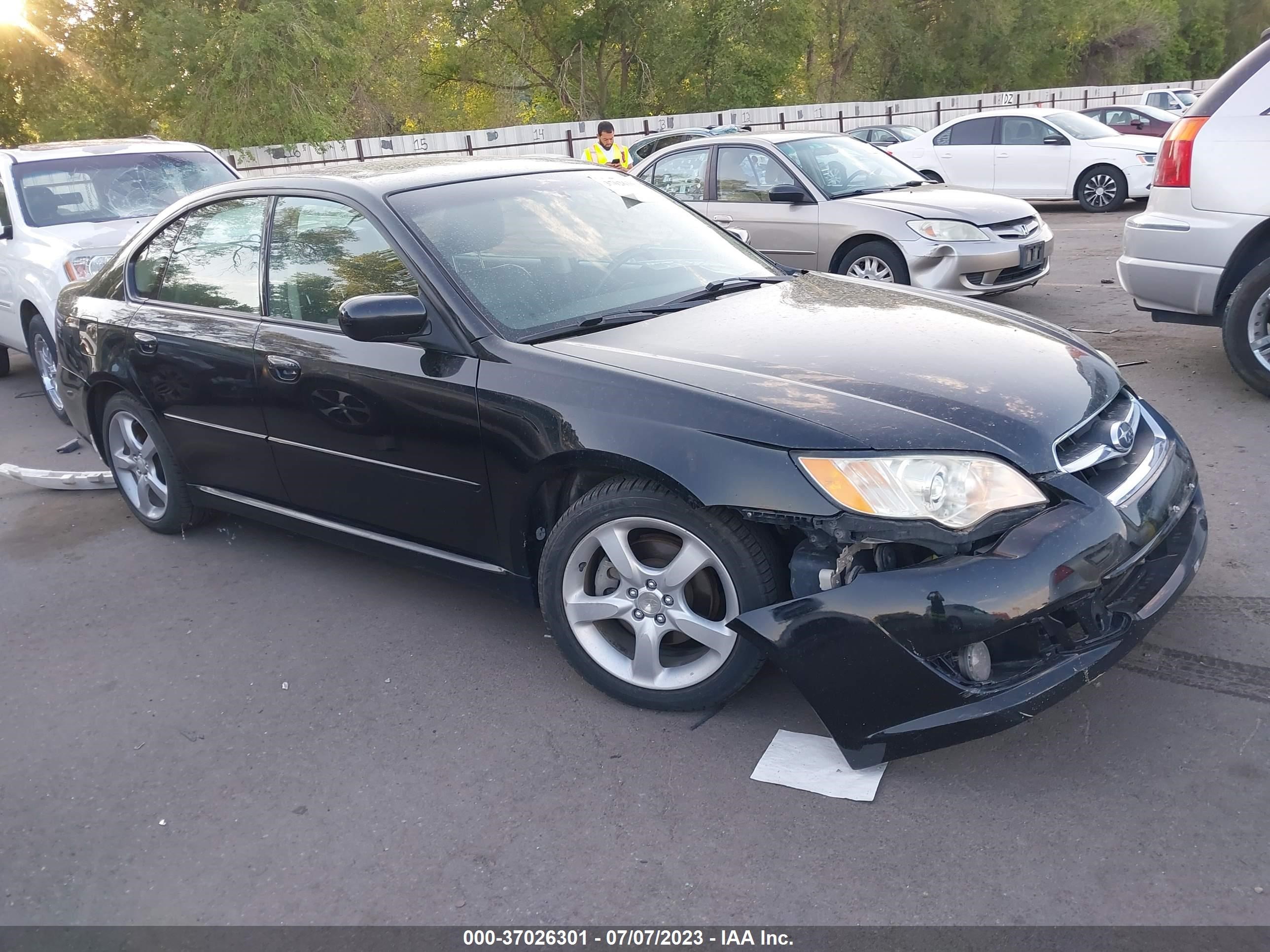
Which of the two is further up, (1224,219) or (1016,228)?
(1224,219)

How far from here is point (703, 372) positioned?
127 inches

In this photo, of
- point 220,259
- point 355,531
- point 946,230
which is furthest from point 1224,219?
point 220,259

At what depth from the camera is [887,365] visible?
327cm

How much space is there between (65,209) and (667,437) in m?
6.93

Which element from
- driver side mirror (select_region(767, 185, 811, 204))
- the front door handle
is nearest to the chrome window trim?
the front door handle

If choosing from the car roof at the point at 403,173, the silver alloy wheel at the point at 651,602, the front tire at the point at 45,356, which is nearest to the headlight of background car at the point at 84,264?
the front tire at the point at 45,356

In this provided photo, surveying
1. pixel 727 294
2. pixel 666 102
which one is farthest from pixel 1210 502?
pixel 666 102

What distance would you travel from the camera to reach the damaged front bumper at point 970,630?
2.72 m

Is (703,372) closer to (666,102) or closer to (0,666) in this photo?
(0,666)

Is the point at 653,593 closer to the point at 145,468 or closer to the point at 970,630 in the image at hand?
the point at 970,630

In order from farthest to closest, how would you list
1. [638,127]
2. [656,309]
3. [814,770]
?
[638,127]
[656,309]
[814,770]

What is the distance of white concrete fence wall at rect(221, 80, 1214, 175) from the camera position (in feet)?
74.8

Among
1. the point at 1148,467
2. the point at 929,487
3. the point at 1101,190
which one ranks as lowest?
the point at 1101,190

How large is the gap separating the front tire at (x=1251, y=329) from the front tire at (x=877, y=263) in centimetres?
291
